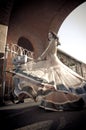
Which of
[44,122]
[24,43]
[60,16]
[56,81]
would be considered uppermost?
[60,16]

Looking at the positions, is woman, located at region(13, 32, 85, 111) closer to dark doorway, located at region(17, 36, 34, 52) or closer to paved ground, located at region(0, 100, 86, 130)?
paved ground, located at region(0, 100, 86, 130)

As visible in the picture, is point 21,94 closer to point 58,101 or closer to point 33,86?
point 33,86

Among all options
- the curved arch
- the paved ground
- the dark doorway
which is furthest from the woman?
the curved arch

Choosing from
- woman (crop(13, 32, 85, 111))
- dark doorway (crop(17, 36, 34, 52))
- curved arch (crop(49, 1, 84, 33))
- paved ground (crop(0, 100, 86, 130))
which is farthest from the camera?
curved arch (crop(49, 1, 84, 33))

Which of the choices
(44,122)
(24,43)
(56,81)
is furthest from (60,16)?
(44,122)

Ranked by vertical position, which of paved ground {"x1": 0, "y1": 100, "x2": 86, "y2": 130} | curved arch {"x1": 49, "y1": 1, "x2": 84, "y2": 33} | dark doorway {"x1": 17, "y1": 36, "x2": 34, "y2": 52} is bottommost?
paved ground {"x1": 0, "y1": 100, "x2": 86, "y2": 130}

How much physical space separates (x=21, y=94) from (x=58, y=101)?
0.76m

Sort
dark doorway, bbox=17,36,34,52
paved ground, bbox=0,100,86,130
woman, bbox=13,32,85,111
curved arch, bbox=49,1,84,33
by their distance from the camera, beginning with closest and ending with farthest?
paved ground, bbox=0,100,86,130 < woman, bbox=13,32,85,111 < dark doorway, bbox=17,36,34,52 < curved arch, bbox=49,1,84,33

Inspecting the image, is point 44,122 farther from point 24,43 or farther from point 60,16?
point 60,16

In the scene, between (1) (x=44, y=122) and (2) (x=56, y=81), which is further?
(2) (x=56, y=81)

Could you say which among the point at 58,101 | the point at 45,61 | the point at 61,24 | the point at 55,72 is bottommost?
the point at 58,101

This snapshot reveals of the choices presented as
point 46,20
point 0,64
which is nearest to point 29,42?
point 46,20

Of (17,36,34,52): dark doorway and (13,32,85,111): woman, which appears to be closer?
(13,32,85,111): woman

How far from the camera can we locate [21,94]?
2416 millimetres
